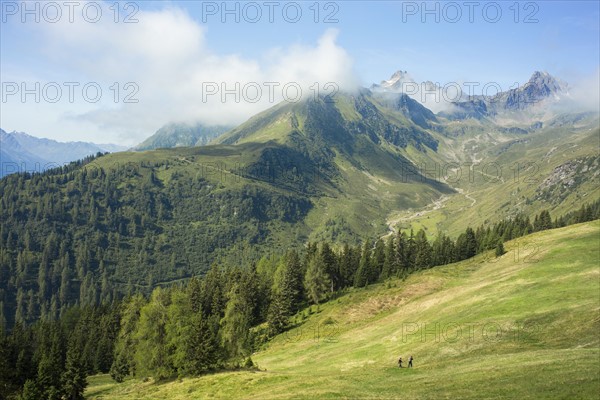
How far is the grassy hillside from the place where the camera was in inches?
1420

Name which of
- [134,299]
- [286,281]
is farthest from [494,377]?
[134,299]

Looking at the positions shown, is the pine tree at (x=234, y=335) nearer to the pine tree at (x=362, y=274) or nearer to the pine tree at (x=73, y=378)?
the pine tree at (x=73, y=378)

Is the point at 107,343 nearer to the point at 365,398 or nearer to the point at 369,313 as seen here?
the point at 369,313

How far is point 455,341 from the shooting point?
54781 mm

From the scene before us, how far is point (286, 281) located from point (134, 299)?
38.4 m

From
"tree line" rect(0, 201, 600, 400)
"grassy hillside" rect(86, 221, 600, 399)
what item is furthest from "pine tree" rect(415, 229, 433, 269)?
"grassy hillside" rect(86, 221, 600, 399)

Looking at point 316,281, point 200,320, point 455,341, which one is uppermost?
point 200,320

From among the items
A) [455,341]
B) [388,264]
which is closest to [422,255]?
[388,264]

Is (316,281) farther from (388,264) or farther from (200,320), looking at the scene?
(200,320)

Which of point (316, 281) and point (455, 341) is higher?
point (316, 281)

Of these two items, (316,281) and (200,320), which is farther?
(316,281)

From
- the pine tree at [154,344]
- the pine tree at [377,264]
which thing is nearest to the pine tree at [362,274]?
the pine tree at [377,264]

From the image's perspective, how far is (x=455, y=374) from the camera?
39906 millimetres

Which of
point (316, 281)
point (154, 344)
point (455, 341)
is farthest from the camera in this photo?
point (316, 281)
